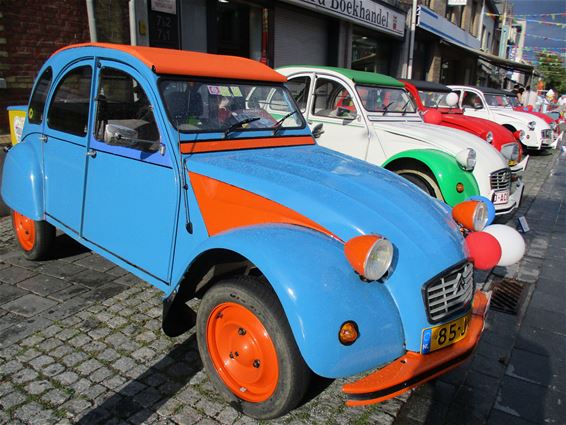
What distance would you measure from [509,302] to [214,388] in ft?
8.68

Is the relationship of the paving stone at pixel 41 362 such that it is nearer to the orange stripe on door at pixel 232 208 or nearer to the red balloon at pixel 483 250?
the orange stripe on door at pixel 232 208

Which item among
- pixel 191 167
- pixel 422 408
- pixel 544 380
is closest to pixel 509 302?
pixel 544 380

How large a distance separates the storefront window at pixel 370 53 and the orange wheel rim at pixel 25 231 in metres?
12.3

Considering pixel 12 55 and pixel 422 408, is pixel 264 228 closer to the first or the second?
pixel 422 408

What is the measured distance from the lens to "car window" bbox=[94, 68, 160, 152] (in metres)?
2.81

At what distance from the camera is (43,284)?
3.76 metres

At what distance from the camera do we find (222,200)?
2.55 m

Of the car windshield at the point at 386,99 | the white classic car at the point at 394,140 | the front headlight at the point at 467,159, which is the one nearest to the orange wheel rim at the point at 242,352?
the white classic car at the point at 394,140

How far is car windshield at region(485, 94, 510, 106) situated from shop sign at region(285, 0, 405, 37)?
4195mm

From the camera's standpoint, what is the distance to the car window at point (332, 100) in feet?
18.7

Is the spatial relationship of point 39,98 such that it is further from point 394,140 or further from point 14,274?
point 394,140

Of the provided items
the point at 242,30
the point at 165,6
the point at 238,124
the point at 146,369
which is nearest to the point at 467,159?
the point at 238,124

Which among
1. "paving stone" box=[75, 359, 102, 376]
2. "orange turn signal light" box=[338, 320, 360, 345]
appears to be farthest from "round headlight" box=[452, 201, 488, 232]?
"paving stone" box=[75, 359, 102, 376]

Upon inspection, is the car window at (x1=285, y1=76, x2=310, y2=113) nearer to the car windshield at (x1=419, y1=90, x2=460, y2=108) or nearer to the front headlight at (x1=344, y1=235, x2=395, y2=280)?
the car windshield at (x1=419, y1=90, x2=460, y2=108)
